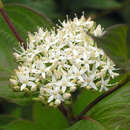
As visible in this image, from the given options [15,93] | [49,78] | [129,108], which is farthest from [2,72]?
[129,108]

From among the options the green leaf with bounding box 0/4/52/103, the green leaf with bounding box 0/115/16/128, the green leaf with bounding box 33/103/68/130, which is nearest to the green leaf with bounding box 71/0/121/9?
the green leaf with bounding box 0/4/52/103

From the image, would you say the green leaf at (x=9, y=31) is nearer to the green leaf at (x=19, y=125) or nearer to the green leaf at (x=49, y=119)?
the green leaf at (x=19, y=125)

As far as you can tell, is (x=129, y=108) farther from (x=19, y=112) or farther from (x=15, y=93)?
(x=19, y=112)

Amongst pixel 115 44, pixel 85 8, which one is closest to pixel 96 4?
pixel 85 8

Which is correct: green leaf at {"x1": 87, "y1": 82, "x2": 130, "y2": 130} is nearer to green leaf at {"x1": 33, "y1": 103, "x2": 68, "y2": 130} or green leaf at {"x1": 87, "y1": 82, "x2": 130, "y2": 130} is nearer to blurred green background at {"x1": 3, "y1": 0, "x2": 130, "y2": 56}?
green leaf at {"x1": 33, "y1": 103, "x2": 68, "y2": 130}

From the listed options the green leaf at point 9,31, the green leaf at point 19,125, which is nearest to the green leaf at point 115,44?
the green leaf at point 9,31

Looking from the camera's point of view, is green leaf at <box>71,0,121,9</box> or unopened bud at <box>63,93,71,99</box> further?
green leaf at <box>71,0,121,9</box>

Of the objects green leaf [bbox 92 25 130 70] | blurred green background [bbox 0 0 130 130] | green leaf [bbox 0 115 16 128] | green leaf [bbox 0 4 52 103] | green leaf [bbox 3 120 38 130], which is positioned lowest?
green leaf [bbox 3 120 38 130]
